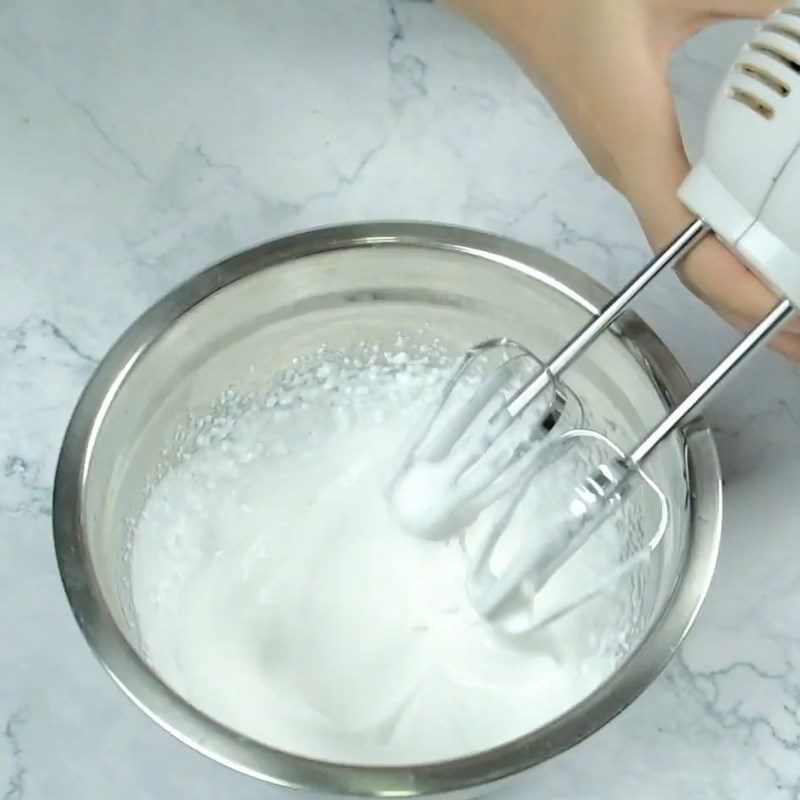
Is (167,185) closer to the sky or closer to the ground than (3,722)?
closer to the sky

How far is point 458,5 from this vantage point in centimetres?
51

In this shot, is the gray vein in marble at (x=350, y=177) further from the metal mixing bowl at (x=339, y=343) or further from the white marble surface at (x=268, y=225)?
the metal mixing bowl at (x=339, y=343)

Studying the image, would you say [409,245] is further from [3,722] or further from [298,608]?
[3,722]

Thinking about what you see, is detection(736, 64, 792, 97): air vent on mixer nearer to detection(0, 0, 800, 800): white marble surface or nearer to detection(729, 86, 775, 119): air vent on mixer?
detection(729, 86, 775, 119): air vent on mixer

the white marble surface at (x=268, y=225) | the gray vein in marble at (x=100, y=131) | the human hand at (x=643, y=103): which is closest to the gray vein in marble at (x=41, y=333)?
the white marble surface at (x=268, y=225)

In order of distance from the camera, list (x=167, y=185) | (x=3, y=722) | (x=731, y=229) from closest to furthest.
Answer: (x=731, y=229), (x=3, y=722), (x=167, y=185)

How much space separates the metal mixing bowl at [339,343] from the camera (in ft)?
1.17

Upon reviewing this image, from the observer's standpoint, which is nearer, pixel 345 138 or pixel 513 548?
pixel 513 548

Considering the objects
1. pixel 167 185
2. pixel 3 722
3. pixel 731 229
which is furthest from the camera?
pixel 167 185

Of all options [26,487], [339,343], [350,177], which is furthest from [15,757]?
[350,177]

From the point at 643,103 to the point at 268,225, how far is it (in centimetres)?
26

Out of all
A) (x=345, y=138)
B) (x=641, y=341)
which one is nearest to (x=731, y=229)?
(x=641, y=341)

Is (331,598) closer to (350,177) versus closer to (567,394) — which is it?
(567,394)

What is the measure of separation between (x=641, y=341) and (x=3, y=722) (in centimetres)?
33
